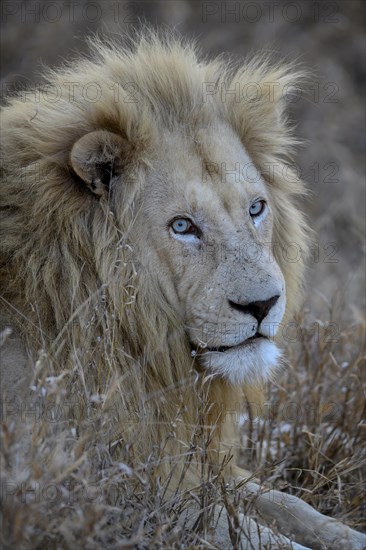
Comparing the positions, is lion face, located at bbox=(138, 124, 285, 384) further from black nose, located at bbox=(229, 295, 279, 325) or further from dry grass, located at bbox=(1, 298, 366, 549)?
dry grass, located at bbox=(1, 298, 366, 549)

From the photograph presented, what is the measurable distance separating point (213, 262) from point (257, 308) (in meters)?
0.27

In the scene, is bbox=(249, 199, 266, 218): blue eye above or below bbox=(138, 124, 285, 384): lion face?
above

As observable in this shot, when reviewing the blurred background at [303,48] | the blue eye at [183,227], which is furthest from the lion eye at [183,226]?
the blurred background at [303,48]

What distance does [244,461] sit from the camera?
15.0 ft

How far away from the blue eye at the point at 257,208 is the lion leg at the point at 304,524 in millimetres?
1175

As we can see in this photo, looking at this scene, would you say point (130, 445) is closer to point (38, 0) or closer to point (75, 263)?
point (75, 263)

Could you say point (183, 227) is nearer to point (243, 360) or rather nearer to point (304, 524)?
point (243, 360)

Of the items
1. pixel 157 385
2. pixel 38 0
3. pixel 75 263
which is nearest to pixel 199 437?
pixel 157 385

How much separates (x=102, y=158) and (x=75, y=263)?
1.48 ft

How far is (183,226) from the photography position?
11.5ft

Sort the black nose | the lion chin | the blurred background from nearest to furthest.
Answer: the black nose → the lion chin → the blurred background

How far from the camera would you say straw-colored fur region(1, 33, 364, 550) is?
340 centimetres

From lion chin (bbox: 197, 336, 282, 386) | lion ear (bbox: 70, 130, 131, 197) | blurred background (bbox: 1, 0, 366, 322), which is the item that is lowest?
lion chin (bbox: 197, 336, 282, 386)

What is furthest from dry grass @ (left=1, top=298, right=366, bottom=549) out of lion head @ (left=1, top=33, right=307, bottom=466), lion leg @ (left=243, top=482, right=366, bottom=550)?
lion head @ (left=1, top=33, right=307, bottom=466)
